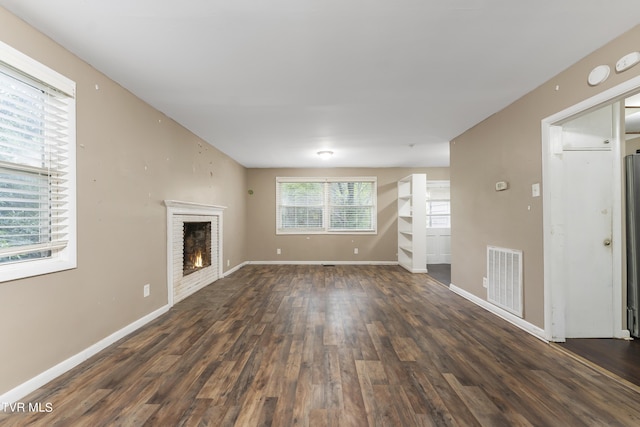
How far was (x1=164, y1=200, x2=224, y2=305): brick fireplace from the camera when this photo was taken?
11.9ft

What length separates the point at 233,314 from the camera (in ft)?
11.0

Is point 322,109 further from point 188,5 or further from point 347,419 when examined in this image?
point 347,419

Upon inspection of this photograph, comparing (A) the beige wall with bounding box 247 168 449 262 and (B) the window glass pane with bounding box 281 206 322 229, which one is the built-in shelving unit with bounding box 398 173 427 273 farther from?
(B) the window glass pane with bounding box 281 206 322 229

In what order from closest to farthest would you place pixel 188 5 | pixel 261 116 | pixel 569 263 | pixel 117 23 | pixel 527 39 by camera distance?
pixel 188 5
pixel 117 23
pixel 527 39
pixel 569 263
pixel 261 116

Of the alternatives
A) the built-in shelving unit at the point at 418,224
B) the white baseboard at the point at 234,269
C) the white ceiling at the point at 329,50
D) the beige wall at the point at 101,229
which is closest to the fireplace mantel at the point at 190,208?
the beige wall at the point at 101,229

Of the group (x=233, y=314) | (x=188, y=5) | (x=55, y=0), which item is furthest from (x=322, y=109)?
(x=233, y=314)

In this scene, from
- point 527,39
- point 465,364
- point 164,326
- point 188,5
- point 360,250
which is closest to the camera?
point 188,5

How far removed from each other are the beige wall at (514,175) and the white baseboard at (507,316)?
6cm

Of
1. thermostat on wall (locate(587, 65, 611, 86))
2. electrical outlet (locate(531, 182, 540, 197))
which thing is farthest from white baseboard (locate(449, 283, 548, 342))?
thermostat on wall (locate(587, 65, 611, 86))

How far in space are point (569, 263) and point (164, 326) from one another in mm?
4108

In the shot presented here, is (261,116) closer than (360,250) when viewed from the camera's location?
Yes

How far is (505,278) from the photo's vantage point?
3199 mm

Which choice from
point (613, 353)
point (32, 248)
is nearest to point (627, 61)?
point (613, 353)

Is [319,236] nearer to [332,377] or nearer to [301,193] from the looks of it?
[301,193]
